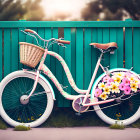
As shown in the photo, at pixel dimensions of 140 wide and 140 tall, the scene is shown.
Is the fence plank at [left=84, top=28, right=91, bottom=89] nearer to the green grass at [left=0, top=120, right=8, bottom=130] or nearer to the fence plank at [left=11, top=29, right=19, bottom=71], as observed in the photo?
the fence plank at [left=11, top=29, right=19, bottom=71]

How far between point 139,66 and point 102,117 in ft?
3.66

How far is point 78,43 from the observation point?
4.62 metres

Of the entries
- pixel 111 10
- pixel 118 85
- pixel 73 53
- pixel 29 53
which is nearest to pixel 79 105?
pixel 118 85

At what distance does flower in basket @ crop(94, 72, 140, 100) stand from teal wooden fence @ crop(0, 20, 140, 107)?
345mm

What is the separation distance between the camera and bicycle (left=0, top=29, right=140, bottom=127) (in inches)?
169

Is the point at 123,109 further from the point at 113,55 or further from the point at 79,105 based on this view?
the point at 113,55

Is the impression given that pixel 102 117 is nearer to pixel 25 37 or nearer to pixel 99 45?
pixel 99 45

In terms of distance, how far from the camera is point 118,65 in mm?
4688

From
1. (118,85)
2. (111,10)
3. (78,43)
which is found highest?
(111,10)

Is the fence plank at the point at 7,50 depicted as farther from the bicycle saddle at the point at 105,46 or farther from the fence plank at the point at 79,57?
the bicycle saddle at the point at 105,46

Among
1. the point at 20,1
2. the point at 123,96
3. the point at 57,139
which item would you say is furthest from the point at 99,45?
the point at 20,1

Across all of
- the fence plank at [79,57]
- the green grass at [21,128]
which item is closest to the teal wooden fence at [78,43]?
the fence plank at [79,57]

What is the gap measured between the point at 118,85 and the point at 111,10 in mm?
13439

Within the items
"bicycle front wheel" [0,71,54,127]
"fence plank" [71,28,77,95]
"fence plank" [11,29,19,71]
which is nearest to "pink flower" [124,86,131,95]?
"fence plank" [71,28,77,95]
